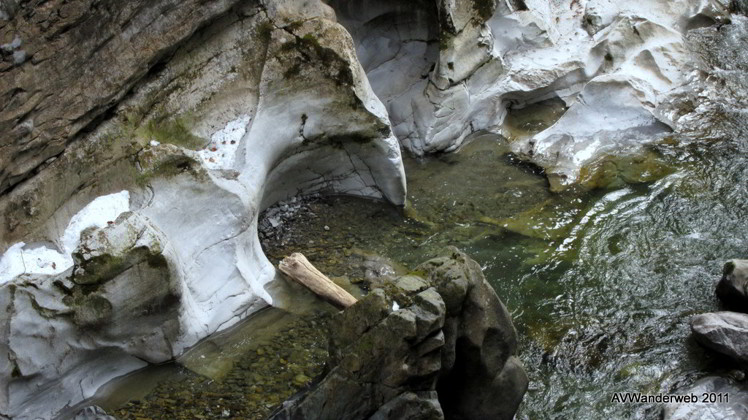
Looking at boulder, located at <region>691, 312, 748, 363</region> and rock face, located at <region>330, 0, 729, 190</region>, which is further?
rock face, located at <region>330, 0, 729, 190</region>

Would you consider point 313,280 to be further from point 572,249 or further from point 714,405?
point 714,405

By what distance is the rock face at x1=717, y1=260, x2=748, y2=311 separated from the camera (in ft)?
22.1

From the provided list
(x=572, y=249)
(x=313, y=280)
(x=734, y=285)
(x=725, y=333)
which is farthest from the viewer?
(x=572, y=249)

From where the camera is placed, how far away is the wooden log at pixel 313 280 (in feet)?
22.9

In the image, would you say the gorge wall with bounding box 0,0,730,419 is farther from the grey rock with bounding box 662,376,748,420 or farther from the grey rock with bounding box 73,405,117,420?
the grey rock with bounding box 662,376,748,420

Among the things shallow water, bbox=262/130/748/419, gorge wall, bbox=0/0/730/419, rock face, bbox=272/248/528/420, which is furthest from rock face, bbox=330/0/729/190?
rock face, bbox=272/248/528/420

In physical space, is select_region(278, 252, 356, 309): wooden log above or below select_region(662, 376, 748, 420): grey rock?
above

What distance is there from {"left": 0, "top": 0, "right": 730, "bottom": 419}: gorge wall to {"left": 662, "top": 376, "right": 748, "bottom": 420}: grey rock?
3.32m

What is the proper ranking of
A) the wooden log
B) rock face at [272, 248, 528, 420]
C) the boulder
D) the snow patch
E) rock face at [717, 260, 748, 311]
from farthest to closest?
the wooden log < rock face at [717, 260, 748, 311] < the boulder < the snow patch < rock face at [272, 248, 528, 420]

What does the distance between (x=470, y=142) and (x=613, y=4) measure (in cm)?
317

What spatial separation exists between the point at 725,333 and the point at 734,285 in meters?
0.68

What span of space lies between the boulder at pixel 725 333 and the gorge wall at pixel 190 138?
285 centimetres

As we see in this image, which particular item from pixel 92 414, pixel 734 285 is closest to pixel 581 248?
pixel 734 285

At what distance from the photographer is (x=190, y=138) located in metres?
7.13
